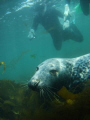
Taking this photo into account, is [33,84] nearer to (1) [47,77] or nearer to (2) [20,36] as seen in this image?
(1) [47,77]

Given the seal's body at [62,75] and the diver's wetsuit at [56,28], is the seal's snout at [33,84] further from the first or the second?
the diver's wetsuit at [56,28]

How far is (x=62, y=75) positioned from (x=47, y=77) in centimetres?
47

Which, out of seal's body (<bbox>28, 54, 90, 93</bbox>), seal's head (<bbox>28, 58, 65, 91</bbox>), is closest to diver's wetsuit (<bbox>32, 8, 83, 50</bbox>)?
seal's body (<bbox>28, 54, 90, 93</bbox>)

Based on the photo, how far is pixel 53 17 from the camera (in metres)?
12.5

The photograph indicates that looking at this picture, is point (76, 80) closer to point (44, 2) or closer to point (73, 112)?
point (73, 112)

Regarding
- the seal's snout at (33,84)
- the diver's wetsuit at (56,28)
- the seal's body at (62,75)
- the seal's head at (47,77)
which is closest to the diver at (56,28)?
the diver's wetsuit at (56,28)

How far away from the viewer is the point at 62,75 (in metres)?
3.17

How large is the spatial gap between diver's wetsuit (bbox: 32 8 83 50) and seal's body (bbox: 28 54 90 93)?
6.82m

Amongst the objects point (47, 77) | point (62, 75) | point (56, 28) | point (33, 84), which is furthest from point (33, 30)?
point (33, 84)

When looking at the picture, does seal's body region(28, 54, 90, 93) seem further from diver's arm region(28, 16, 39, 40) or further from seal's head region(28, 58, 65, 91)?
diver's arm region(28, 16, 39, 40)

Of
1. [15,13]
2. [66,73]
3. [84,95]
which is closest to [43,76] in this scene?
[66,73]

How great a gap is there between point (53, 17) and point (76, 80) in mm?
10488

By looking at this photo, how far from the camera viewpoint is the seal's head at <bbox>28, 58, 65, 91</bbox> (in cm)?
259

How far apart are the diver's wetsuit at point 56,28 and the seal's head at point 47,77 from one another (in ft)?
23.4
